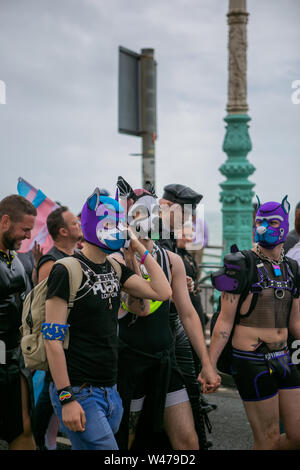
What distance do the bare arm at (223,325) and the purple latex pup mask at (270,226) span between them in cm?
46

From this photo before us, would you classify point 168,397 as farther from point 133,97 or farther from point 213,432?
point 133,97

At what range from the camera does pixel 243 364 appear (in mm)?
4340

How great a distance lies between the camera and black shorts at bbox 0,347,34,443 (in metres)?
4.27

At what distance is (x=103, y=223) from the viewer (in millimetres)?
3545

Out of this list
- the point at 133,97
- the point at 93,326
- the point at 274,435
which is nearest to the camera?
the point at 93,326

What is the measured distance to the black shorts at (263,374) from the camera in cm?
424

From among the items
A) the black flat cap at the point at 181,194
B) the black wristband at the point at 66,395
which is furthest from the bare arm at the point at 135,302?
the black flat cap at the point at 181,194

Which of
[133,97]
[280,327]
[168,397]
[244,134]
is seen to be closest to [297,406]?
[280,327]

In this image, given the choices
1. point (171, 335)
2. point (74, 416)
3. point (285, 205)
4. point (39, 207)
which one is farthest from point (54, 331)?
point (39, 207)

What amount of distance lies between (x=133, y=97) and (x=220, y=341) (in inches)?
153

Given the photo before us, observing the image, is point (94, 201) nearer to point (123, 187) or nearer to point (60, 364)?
point (123, 187)

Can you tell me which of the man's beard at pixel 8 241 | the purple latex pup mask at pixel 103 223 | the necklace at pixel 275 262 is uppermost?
the purple latex pup mask at pixel 103 223

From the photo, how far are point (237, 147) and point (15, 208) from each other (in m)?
8.52

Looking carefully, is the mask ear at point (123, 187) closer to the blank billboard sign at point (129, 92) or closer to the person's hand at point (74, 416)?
the person's hand at point (74, 416)
